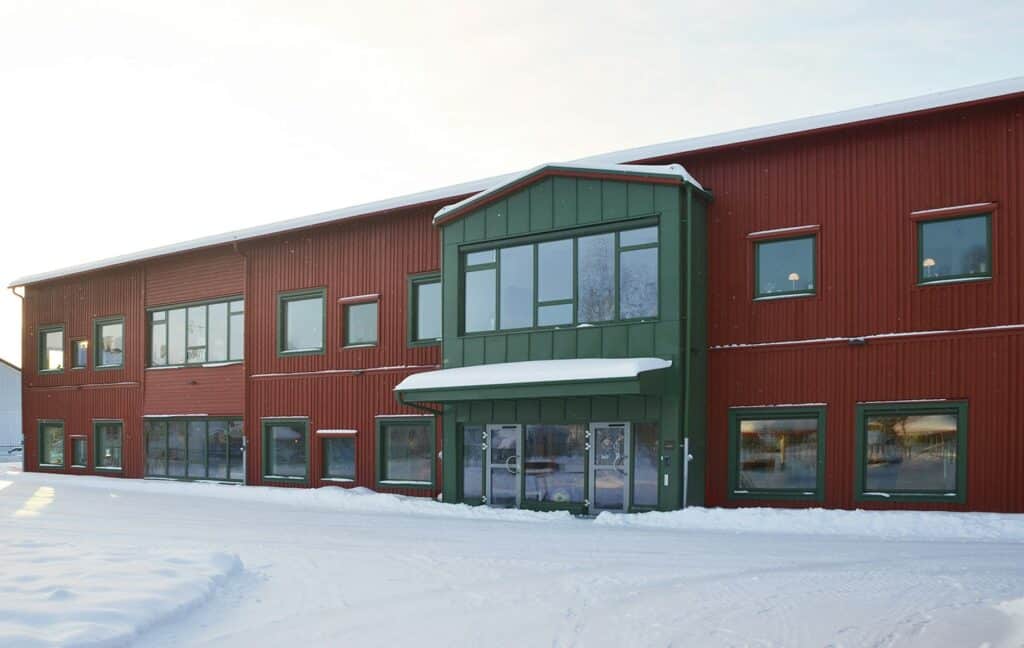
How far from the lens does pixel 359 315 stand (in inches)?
883

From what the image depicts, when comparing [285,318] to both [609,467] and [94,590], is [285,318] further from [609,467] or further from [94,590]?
[94,590]

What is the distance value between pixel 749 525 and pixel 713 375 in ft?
11.0

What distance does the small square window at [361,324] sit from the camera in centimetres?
2208

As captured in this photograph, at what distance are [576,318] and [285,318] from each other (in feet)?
30.9

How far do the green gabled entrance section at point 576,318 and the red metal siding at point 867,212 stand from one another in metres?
0.65

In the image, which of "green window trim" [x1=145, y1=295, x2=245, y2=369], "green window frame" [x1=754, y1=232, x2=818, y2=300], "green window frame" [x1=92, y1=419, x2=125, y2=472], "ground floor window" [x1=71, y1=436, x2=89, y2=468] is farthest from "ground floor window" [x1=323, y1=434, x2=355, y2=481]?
"ground floor window" [x1=71, y1=436, x2=89, y2=468]

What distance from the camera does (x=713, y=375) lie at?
1703 cm

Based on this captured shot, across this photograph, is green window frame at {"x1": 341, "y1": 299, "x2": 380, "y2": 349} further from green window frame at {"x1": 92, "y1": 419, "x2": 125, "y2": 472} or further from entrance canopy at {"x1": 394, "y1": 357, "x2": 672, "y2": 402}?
green window frame at {"x1": 92, "y1": 419, "x2": 125, "y2": 472}

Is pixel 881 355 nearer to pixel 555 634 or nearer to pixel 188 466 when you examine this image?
pixel 555 634

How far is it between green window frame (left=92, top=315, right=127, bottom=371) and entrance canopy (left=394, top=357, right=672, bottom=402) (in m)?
13.4

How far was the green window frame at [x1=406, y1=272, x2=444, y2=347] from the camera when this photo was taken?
20808 mm

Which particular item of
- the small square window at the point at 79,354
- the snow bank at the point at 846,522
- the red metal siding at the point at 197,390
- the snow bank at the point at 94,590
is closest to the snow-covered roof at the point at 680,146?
the red metal siding at the point at 197,390

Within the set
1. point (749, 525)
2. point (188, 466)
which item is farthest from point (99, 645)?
point (188, 466)

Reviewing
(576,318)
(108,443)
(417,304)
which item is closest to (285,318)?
(417,304)
